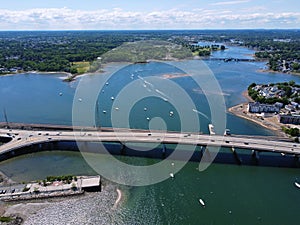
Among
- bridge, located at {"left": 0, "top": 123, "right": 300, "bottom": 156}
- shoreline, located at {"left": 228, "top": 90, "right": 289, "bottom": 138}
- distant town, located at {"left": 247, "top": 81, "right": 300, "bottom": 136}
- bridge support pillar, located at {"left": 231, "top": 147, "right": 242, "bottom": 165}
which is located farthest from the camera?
distant town, located at {"left": 247, "top": 81, "right": 300, "bottom": 136}

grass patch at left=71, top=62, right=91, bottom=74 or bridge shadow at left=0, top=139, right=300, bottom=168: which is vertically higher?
grass patch at left=71, top=62, right=91, bottom=74

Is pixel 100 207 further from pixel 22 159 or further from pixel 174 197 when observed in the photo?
pixel 22 159

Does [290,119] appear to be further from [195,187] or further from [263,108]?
[195,187]

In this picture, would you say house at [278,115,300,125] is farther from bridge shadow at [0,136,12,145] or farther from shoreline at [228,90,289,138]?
bridge shadow at [0,136,12,145]

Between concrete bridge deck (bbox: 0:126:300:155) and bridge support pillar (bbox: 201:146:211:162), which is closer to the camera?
concrete bridge deck (bbox: 0:126:300:155)

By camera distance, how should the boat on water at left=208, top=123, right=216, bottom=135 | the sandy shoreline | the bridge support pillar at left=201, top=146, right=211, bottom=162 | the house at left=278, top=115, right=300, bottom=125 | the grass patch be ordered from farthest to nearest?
1. the grass patch
2. the house at left=278, top=115, right=300, bottom=125
3. the boat on water at left=208, top=123, right=216, bottom=135
4. the bridge support pillar at left=201, top=146, right=211, bottom=162
5. the sandy shoreline

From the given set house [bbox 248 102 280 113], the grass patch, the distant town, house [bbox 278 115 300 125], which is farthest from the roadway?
the grass patch

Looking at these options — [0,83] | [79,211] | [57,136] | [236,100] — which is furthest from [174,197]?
[0,83]

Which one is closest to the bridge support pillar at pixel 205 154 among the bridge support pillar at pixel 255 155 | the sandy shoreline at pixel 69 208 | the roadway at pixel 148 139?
the roadway at pixel 148 139
